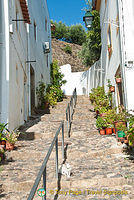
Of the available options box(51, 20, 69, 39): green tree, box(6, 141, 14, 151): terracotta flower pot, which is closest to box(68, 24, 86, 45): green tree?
box(51, 20, 69, 39): green tree

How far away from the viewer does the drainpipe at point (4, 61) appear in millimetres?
6914

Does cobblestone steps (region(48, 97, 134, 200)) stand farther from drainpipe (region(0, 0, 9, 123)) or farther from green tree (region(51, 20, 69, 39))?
green tree (region(51, 20, 69, 39))

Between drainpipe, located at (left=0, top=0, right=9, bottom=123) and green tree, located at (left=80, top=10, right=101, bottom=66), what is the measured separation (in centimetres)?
910

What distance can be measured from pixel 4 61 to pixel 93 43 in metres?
11.3

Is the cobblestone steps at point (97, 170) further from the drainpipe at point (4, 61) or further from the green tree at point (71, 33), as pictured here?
the green tree at point (71, 33)

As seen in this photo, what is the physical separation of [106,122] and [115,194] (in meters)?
4.48

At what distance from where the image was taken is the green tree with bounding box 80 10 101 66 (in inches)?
628

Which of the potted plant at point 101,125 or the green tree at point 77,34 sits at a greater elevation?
the green tree at point 77,34

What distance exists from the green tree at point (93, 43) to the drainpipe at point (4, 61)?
9.10 m

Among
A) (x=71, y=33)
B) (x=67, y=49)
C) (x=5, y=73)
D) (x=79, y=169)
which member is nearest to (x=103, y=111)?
(x=5, y=73)

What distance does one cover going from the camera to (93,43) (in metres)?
17.5

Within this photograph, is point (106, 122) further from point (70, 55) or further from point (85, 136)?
point (70, 55)

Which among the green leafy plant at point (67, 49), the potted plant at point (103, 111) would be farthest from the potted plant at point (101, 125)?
the green leafy plant at point (67, 49)

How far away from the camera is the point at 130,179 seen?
4273 mm
